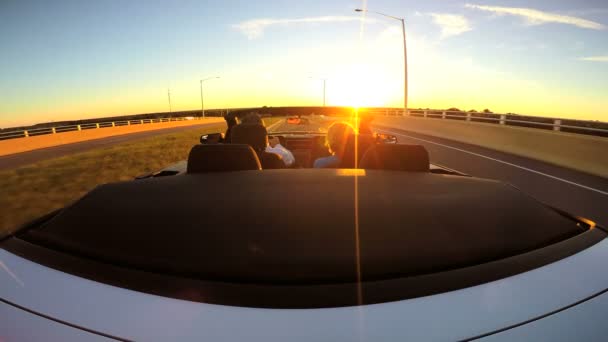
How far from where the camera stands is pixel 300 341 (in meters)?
1.09

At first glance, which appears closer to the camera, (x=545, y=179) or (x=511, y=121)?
(x=545, y=179)

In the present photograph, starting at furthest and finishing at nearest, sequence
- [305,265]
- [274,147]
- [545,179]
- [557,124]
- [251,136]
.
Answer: [557,124]
[545,179]
[274,147]
[251,136]
[305,265]

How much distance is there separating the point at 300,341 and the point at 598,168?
48.1ft

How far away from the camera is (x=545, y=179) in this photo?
11.0m

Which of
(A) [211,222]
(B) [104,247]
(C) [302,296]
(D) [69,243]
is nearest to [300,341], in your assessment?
(C) [302,296]

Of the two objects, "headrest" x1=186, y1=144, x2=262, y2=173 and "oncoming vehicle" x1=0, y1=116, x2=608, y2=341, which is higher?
"headrest" x1=186, y1=144, x2=262, y2=173

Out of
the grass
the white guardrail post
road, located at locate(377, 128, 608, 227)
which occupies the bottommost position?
road, located at locate(377, 128, 608, 227)

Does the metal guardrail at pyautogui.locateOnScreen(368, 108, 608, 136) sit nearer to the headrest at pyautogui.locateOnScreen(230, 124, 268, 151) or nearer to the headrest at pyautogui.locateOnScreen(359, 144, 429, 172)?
the headrest at pyautogui.locateOnScreen(230, 124, 268, 151)

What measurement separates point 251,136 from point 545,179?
28.6ft

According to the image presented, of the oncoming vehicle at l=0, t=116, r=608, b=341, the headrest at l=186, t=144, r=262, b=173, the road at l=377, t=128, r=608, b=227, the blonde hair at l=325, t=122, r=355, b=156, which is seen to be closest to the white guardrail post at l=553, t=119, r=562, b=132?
the road at l=377, t=128, r=608, b=227

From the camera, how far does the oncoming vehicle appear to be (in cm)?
117

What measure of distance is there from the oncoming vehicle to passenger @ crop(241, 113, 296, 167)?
4.30m

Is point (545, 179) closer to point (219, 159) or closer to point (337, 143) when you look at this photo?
point (337, 143)

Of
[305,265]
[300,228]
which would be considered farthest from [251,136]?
[305,265]
